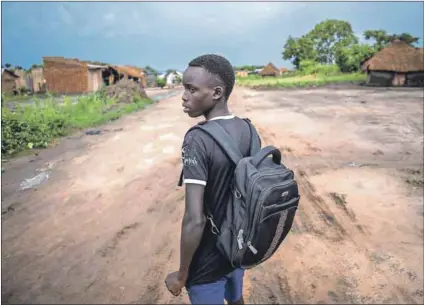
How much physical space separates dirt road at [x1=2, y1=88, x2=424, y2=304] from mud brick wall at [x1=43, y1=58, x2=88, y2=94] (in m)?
22.3

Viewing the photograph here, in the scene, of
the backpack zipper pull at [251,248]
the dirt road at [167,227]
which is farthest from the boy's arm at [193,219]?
the dirt road at [167,227]

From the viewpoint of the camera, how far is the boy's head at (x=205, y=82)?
5.11ft

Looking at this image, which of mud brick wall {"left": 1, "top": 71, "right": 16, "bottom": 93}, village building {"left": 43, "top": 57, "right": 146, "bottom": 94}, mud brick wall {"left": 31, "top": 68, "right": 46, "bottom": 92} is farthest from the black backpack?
mud brick wall {"left": 31, "top": 68, "right": 46, "bottom": 92}

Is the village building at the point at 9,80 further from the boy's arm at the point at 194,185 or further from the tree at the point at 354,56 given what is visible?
the tree at the point at 354,56

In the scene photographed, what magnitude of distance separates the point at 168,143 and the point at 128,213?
13.2ft

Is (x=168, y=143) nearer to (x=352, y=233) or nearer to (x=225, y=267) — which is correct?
(x=352, y=233)

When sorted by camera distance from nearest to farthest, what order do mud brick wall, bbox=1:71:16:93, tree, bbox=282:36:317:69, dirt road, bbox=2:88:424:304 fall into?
dirt road, bbox=2:88:424:304 < mud brick wall, bbox=1:71:16:93 < tree, bbox=282:36:317:69

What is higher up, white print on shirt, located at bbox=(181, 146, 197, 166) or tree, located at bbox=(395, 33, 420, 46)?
tree, located at bbox=(395, 33, 420, 46)

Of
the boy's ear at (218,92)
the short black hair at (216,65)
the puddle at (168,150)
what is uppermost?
the short black hair at (216,65)

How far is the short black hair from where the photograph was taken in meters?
1.56

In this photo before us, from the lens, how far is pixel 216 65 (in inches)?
61.6

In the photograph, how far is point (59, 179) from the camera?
6160 millimetres

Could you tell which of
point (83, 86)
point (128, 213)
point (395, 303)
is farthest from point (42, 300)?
point (83, 86)

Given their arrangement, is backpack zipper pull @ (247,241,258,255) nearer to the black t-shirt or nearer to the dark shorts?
the black t-shirt
